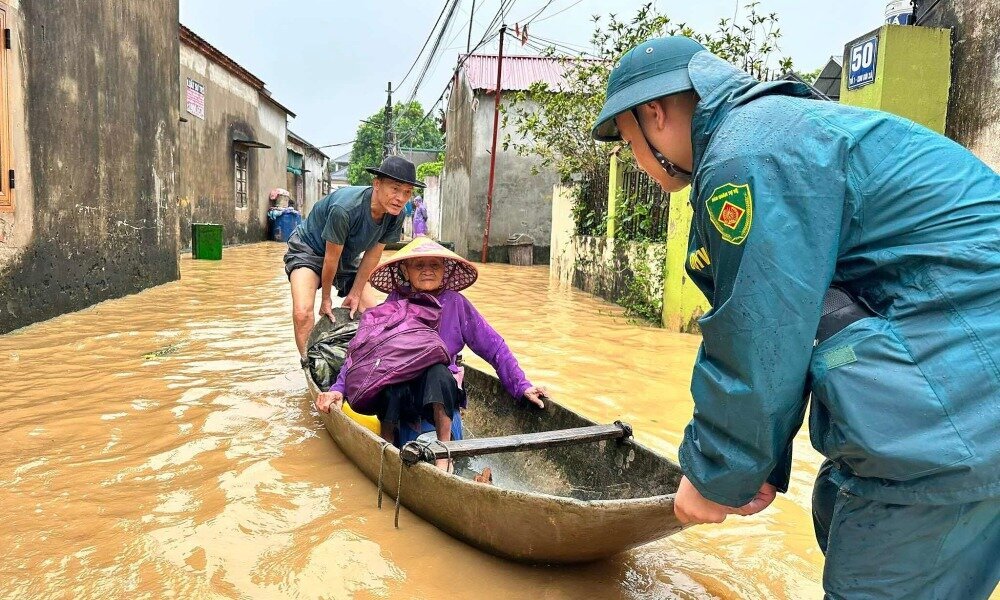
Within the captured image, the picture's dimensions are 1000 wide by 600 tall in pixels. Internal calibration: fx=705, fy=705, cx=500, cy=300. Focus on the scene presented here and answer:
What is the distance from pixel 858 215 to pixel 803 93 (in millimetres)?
367

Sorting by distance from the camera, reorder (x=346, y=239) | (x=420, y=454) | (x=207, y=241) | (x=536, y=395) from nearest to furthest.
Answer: (x=420, y=454) → (x=536, y=395) → (x=346, y=239) → (x=207, y=241)

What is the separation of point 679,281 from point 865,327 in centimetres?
630

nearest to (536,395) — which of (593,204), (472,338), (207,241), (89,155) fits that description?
(472,338)

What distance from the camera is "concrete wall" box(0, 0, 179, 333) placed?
6.25m

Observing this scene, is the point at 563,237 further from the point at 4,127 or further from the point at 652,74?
the point at 652,74

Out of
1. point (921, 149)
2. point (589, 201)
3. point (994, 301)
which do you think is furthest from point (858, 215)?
point (589, 201)

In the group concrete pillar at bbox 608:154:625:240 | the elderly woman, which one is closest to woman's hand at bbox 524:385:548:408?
the elderly woman

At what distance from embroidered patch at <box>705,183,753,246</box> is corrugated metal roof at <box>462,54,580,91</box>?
1626 cm

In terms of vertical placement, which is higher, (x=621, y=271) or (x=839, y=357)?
(x=839, y=357)

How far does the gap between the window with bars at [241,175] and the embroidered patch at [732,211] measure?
1992cm

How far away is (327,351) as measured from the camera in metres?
4.59

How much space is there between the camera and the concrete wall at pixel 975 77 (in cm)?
623

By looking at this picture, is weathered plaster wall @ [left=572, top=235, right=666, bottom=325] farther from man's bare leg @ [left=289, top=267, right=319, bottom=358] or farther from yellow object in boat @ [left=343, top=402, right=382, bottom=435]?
yellow object in boat @ [left=343, top=402, right=382, bottom=435]

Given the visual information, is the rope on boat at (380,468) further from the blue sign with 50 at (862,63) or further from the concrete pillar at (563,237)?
the concrete pillar at (563,237)
